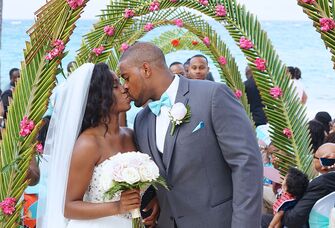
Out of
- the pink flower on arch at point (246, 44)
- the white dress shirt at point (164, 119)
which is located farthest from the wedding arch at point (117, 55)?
the white dress shirt at point (164, 119)

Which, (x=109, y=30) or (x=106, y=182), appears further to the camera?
(x=109, y=30)

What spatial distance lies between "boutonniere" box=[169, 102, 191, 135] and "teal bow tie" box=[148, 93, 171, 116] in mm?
85

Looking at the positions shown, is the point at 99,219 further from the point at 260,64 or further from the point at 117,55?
the point at 117,55

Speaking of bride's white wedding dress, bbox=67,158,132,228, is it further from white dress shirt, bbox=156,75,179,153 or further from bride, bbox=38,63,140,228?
white dress shirt, bbox=156,75,179,153

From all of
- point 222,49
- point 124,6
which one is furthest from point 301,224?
point 222,49

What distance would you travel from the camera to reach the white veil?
528 centimetres

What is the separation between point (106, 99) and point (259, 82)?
2.98m

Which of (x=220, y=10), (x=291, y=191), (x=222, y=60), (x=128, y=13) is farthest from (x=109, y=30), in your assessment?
(x=291, y=191)

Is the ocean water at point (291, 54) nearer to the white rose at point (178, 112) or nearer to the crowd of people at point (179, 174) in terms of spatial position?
the crowd of people at point (179, 174)

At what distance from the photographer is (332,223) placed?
542 centimetres

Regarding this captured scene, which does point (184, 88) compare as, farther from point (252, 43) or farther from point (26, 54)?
point (252, 43)

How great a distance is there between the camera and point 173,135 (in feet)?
16.4

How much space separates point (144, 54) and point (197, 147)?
0.69 m

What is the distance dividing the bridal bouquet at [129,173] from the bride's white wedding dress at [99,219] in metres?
0.22
